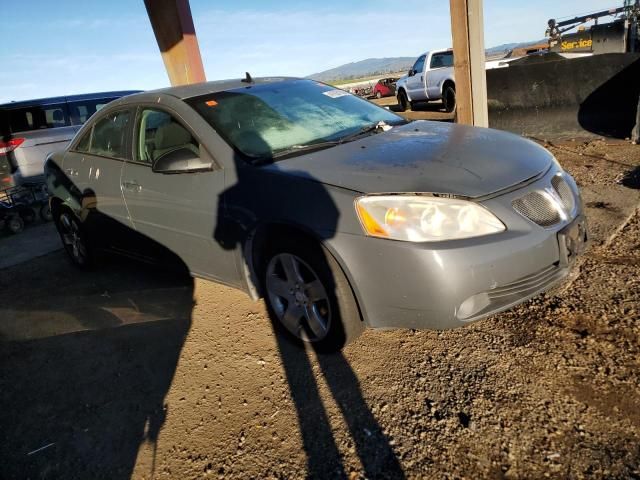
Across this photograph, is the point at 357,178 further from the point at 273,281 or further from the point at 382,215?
the point at 273,281

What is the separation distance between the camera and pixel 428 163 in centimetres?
242

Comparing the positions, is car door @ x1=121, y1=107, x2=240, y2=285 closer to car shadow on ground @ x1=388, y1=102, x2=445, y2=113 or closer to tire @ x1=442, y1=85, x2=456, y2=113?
tire @ x1=442, y1=85, x2=456, y2=113

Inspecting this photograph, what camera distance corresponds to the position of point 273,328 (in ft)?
10.1

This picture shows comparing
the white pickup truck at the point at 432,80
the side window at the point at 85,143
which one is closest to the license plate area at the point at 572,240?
the side window at the point at 85,143

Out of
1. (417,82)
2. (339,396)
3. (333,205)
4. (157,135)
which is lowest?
(339,396)

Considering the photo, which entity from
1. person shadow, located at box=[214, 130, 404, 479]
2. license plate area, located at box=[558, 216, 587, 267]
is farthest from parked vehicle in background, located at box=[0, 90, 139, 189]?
license plate area, located at box=[558, 216, 587, 267]

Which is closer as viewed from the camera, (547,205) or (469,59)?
(547,205)

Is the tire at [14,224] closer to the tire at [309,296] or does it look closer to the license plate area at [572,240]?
the tire at [309,296]

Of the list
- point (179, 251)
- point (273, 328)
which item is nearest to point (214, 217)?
point (179, 251)

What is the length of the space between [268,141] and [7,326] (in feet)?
8.96

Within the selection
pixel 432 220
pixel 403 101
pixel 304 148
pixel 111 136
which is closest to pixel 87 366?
pixel 111 136

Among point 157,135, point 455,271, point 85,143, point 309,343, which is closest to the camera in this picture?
point 455,271

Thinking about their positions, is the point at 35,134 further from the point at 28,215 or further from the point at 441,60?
the point at 441,60

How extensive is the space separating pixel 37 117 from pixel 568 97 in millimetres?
9475
